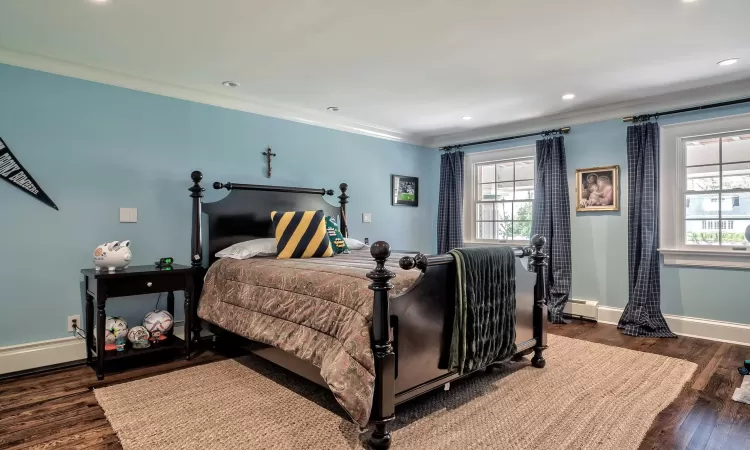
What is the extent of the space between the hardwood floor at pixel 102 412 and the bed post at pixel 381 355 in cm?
115

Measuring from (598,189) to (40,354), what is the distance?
493cm

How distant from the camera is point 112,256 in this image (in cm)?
287

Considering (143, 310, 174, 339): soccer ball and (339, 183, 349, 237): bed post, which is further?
(339, 183, 349, 237): bed post

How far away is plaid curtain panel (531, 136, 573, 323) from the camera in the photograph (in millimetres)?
4402

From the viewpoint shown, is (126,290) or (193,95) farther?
(193,95)

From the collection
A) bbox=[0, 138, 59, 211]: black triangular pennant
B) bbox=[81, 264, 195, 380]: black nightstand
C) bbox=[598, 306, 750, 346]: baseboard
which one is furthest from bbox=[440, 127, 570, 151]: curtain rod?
bbox=[0, 138, 59, 211]: black triangular pennant

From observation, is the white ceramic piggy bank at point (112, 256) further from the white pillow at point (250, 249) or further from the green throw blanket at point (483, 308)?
the green throw blanket at point (483, 308)

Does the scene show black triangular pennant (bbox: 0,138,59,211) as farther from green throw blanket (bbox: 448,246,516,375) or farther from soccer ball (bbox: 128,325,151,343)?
green throw blanket (bbox: 448,246,516,375)

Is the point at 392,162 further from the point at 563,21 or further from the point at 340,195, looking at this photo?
the point at 563,21

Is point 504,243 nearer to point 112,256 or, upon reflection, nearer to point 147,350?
point 147,350

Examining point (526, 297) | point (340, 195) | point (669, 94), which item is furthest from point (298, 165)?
point (669, 94)

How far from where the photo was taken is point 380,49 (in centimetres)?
282

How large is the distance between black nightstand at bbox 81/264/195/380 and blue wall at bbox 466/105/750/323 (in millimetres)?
3754

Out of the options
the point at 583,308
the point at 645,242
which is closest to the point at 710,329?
the point at 645,242
